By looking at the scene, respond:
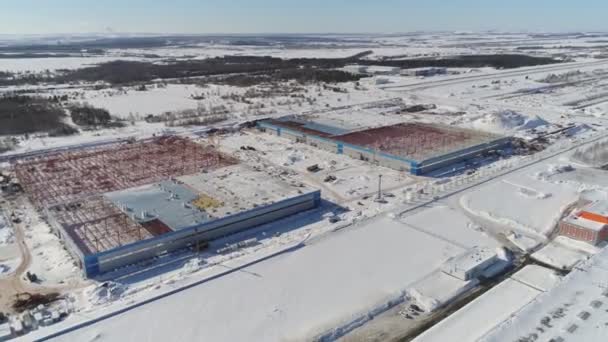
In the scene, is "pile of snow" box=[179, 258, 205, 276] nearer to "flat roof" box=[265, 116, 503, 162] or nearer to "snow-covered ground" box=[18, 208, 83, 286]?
"snow-covered ground" box=[18, 208, 83, 286]

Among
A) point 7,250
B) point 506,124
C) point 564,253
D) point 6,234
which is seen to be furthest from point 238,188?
→ point 506,124

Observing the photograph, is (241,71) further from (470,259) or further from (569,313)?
(569,313)

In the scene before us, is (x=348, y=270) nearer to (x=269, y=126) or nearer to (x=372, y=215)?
(x=372, y=215)

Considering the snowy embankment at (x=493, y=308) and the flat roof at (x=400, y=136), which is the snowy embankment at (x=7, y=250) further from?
the flat roof at (x=400, y=136)

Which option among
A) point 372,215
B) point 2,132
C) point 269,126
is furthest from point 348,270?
point 2,132

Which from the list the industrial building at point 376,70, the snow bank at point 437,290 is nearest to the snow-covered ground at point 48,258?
the snow bank at point 437,290
